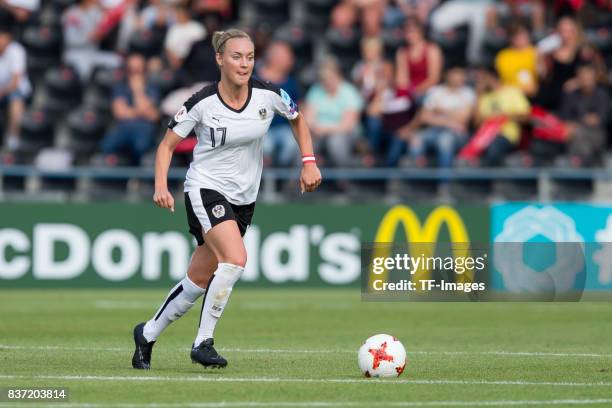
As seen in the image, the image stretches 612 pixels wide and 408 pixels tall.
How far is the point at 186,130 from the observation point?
958 cm

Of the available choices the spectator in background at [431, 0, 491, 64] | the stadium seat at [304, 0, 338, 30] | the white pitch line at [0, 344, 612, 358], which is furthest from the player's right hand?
the stadium seat at [304, 0, 338, 30]

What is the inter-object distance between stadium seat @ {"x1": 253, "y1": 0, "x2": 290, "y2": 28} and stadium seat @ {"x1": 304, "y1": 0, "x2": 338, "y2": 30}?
0.48 m

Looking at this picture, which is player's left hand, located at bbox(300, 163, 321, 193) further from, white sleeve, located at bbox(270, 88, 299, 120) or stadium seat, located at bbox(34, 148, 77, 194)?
stadium seat, located at bbox(34, 148, 77, 194)

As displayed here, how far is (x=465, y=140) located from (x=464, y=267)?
359 inches

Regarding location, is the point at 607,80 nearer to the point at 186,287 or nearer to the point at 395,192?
the point at 395,192

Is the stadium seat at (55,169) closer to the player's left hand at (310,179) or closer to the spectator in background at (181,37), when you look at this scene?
the spectator in background at (181,37)

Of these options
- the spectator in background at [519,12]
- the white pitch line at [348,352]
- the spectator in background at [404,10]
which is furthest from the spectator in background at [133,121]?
the white pitch line at [348,352]

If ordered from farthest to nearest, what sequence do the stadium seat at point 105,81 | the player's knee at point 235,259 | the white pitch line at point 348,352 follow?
the stadium seat at point 105,81 < the white pitch line at point 348,352 < the player's knee at point 235,259

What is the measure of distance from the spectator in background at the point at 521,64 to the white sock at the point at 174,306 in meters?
12.1

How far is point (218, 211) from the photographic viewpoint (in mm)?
9578

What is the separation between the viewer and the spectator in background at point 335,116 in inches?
819

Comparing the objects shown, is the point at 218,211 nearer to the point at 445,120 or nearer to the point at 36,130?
the point at 445,120

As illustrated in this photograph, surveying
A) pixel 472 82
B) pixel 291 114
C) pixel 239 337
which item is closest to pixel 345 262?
pixel 472 82

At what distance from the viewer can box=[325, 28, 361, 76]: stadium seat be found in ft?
74.1
